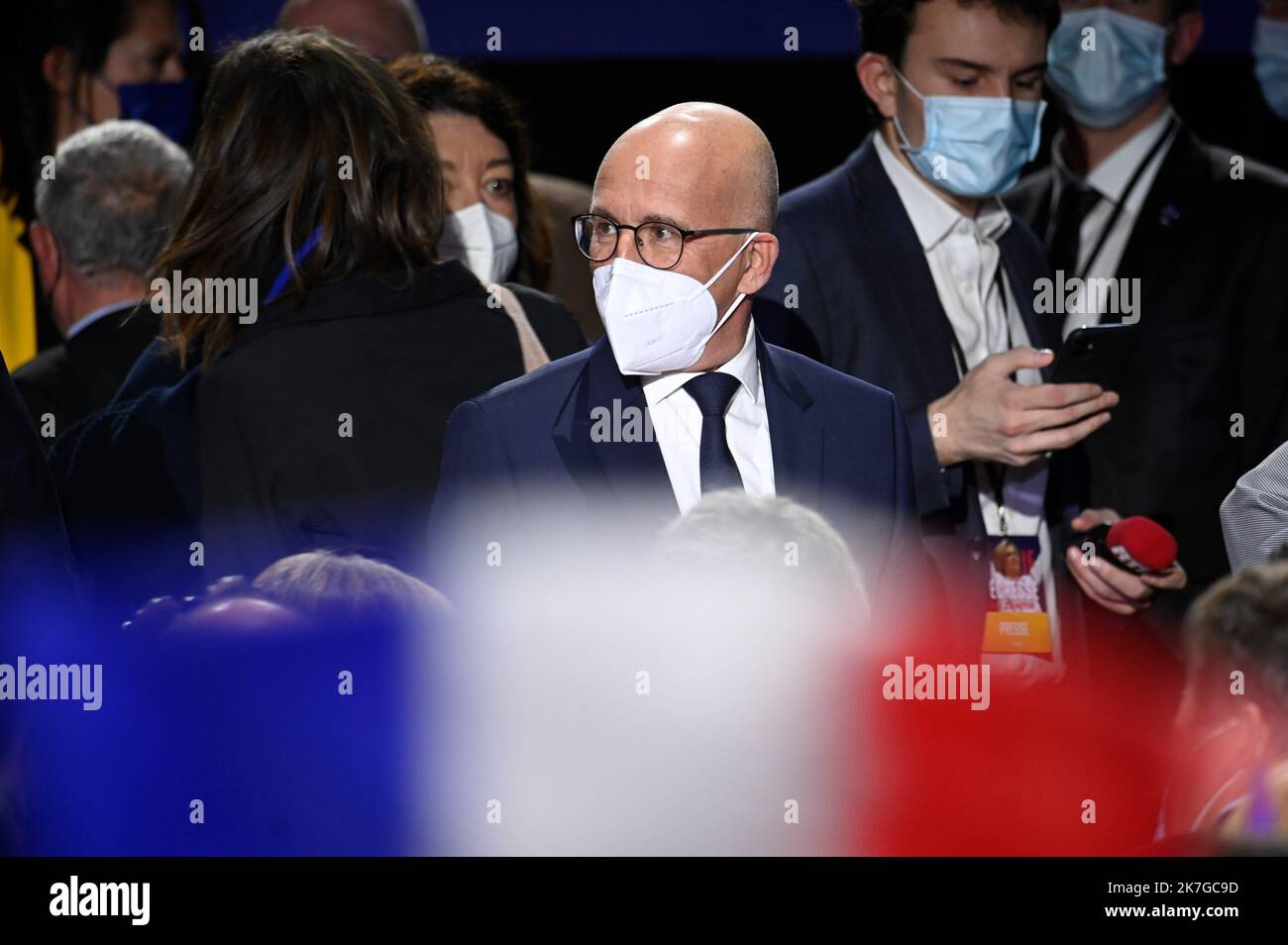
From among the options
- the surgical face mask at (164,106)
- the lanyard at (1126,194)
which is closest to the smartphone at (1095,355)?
the lanyard at (1126,194)

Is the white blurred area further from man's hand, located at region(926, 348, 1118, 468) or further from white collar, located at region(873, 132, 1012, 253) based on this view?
white collar, located at region(873, 132, 1012, 253)

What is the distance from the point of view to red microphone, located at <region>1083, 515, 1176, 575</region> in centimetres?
294

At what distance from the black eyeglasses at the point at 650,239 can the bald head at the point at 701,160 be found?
18mm

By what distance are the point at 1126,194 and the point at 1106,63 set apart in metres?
0.28

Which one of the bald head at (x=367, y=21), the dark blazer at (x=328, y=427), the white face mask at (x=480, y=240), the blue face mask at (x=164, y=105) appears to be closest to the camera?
the dark blazer at (x=328, y=427)

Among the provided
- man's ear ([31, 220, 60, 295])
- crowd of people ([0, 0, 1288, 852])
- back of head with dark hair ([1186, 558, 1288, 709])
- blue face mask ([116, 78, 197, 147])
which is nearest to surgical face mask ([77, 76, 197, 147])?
blue face mask ([116, 78, 197, 147])

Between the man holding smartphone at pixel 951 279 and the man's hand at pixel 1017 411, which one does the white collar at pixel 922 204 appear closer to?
the man holding smartphone at pixel 951 279

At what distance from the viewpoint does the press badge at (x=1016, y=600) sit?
120 inches

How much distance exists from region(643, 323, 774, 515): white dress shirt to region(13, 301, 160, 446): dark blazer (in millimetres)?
1124

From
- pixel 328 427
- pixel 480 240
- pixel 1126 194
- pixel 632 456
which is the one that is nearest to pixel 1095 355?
pixel 1126 194

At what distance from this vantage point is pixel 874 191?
3170mm

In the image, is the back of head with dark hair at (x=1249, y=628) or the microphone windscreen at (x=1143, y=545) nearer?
the back of head with dark hair at (x=1249, y=628)

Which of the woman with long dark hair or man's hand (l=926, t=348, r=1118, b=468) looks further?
man's hand (l=926, t=348, r=1118, b=468)
